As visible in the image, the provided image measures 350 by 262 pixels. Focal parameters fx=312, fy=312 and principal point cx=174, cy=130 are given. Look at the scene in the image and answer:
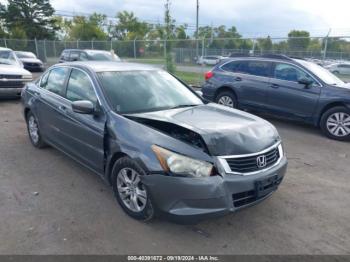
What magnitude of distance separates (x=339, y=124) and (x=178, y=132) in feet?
16.0

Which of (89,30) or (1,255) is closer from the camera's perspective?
(1,255)

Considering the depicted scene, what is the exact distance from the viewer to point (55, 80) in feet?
16.4

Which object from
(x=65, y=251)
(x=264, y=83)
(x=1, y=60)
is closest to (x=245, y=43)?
(x=264, y=83)

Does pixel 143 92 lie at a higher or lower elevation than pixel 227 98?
higher

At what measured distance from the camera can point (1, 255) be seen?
2.85 meters

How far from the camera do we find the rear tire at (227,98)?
848 cm

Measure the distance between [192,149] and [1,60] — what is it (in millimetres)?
10343

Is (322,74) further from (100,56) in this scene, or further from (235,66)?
(100,56)

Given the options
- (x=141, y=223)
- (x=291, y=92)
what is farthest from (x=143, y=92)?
(x=291, y=92)

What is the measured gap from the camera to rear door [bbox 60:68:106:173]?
3.74 meters

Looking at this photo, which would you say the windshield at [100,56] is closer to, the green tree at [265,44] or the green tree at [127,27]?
the green tree at [265,44]

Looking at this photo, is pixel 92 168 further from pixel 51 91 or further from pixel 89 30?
pixel 89 30

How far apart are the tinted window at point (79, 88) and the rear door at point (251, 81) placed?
4.91 m

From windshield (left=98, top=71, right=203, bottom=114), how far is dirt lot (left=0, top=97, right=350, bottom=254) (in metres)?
1.19
